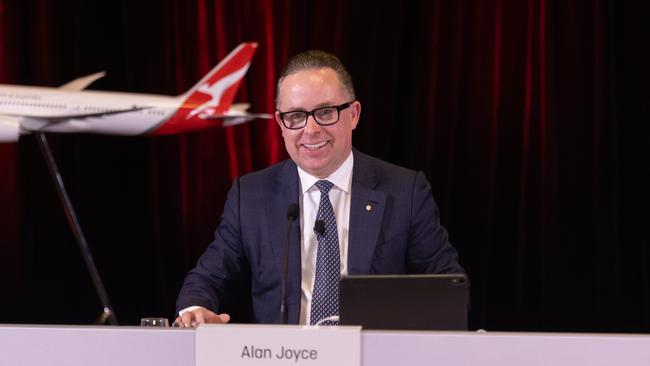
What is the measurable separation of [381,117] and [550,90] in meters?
0.69

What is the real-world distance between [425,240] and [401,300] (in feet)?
3.11

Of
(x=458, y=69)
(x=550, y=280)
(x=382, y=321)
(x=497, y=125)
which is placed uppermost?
(x=458, y=69)

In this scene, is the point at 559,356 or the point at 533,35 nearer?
the point at 559,356

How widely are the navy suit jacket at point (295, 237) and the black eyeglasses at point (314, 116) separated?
224mm

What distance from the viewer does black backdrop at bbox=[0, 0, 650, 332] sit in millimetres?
3561

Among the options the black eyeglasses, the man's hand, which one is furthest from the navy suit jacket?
the man's hand

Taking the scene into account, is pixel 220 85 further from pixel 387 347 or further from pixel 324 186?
pixel 387 347

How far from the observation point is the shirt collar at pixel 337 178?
2520 mm

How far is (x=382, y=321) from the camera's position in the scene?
5.13 ft

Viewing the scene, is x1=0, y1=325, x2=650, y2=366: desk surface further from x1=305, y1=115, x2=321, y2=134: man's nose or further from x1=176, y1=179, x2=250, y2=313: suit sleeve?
x1=305, y1=115, x2=321, y2=134: man's nose

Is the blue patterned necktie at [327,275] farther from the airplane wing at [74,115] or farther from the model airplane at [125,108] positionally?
the airplane wing at [74,115]

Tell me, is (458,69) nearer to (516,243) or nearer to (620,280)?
(516,243)

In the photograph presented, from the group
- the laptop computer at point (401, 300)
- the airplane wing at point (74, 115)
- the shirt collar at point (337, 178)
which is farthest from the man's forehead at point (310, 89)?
the airplane wing at point (74, 115)

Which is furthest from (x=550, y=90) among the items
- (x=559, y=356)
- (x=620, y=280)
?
(x=559, y=356)
